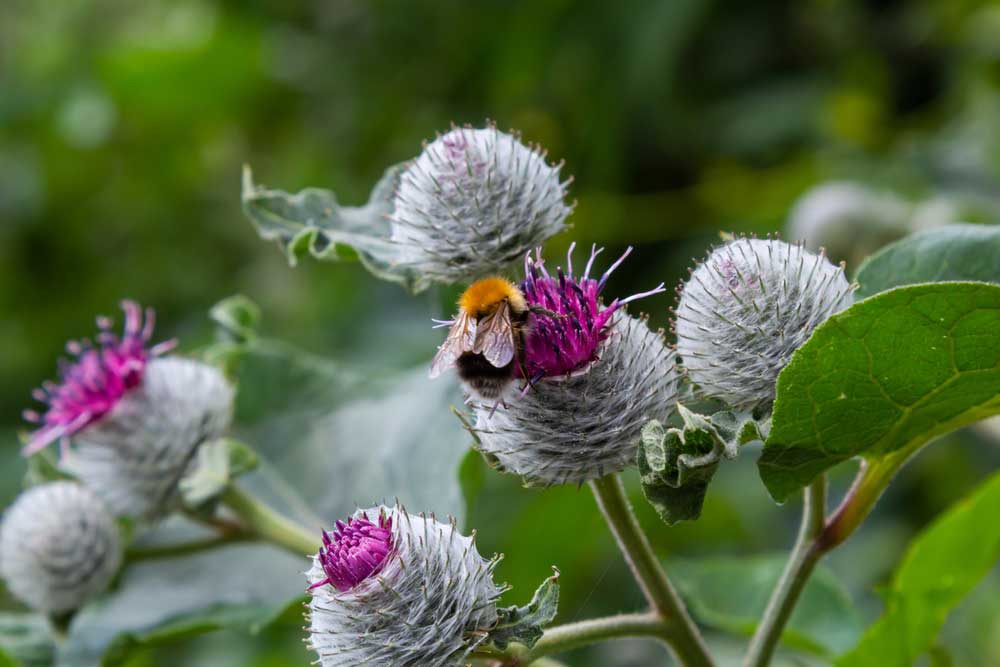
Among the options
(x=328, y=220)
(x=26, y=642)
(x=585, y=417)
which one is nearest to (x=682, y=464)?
(x=585, y=417)

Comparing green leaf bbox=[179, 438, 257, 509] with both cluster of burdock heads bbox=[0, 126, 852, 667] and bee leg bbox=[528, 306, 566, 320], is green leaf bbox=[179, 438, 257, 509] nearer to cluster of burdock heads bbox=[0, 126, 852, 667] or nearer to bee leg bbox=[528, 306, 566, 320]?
cluster of burdock heads bbox=[0, 126, 852, 667]

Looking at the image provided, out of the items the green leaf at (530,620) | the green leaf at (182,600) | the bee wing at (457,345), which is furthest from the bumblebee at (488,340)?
the green leaf at (182,600)

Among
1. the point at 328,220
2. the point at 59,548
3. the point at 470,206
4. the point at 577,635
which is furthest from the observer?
the point at 59,548

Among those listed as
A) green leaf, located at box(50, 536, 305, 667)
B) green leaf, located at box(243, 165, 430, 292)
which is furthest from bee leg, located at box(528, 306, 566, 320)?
green leaf, located at box(50, 536, 305, 667)

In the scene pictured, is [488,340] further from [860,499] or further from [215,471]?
[215,471]

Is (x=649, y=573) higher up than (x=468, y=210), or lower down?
lower down

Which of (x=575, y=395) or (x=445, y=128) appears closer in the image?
(x=575, y=395)

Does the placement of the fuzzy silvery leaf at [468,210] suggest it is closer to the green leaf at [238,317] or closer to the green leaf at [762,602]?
the green leaf at [238,317]

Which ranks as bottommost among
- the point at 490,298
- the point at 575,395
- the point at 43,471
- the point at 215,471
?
the point at 575,395
